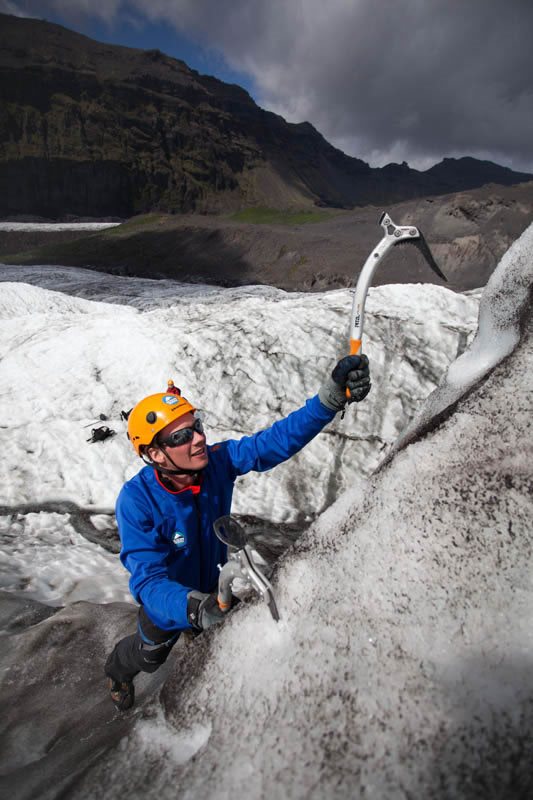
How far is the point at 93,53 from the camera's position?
92.3 metres

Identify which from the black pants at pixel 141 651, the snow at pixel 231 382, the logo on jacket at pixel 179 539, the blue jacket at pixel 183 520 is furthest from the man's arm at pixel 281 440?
the snow at pixel 231 382

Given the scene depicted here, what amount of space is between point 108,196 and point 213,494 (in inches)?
3610

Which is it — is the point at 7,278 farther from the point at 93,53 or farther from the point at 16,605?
the point at 93,53

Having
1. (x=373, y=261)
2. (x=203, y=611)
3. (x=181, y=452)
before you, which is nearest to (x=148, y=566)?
(x=203, y=611)

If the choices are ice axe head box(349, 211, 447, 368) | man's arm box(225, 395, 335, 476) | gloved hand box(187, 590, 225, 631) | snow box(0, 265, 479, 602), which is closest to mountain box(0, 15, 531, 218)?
snow box(0, 265, 479, 602)

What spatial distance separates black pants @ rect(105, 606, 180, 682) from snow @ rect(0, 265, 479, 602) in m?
2.96

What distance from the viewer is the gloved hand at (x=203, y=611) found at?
2.28 meters

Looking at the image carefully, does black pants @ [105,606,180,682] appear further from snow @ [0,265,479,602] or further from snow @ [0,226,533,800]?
snow @ [0,265,479,602]

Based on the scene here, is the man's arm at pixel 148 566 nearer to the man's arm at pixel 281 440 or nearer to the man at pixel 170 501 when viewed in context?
the man at pixel 170 501

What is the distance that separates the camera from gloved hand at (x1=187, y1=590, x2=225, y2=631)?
2279 mm

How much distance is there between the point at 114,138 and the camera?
8425 centimetres

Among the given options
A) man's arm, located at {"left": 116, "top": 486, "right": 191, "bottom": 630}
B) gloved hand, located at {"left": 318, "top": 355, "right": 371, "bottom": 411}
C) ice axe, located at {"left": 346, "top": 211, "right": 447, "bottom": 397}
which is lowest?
man's arm, located at {"left": 116, "top": 486, "right": 191, "bottom": 630}

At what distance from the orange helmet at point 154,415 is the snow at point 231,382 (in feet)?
11.3

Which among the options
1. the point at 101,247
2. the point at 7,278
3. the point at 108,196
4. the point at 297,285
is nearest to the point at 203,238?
the point at 101,247
